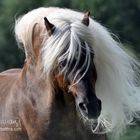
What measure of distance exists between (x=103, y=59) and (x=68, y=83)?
419 mm

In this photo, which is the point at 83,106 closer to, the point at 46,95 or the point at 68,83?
the point at 68,83

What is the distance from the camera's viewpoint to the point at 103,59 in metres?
6.02

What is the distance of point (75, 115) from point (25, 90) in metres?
0.46

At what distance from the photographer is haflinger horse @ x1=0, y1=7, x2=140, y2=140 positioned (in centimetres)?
573

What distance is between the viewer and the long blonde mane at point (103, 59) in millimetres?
5805

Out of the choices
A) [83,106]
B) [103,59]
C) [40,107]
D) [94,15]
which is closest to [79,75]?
[83,106]

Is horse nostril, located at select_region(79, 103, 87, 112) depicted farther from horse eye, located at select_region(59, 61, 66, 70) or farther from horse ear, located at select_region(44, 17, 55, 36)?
horse ear, located at select_region(44, 17, 55, 36)

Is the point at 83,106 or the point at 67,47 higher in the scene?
the point at 67,47

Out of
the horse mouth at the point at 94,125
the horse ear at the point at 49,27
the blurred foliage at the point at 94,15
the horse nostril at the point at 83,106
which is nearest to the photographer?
the horse nostril at the point at 83,106

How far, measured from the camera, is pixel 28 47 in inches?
244

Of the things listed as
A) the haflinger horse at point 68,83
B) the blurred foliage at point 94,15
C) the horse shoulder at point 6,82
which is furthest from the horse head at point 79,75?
the blurred foliage at point 94,15

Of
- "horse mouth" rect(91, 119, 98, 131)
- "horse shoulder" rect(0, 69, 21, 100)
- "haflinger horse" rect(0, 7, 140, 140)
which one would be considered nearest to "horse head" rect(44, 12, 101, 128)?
"haflinger horse" rect(0, 7, 140, 140)

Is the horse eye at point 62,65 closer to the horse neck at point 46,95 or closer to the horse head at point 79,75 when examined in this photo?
the horse head at point 79,75

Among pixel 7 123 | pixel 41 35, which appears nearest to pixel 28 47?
pixel 41 35
